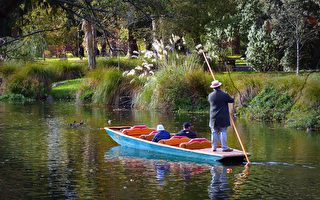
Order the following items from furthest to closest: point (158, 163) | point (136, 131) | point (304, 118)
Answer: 1. point (304, 118)
2. point (136, 131)
3. point (158, 163)

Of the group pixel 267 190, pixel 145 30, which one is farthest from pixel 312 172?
pixel 145 30

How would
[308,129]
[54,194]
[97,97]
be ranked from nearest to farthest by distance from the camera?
[54,194] < [308,129] < [97,97]

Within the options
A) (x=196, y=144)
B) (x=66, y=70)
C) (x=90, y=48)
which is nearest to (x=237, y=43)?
(x=90, y=48)

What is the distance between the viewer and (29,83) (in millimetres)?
39844

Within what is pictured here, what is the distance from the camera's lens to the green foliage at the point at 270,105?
26.5m

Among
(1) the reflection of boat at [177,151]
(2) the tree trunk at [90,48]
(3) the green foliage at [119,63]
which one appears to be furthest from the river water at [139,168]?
(2) the tree trunk at [90,48]

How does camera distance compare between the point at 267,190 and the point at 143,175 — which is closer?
the point at 267,190

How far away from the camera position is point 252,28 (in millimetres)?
36688

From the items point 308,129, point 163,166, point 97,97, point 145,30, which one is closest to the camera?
point 163,166

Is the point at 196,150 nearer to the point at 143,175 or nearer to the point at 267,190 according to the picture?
the point at 143,175

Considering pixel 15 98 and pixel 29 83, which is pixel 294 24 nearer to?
pixel 29 83

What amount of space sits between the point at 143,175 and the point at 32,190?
2924mm

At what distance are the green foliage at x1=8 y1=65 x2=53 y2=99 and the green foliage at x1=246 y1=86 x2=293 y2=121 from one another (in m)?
15.9

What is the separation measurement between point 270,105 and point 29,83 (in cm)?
1753
